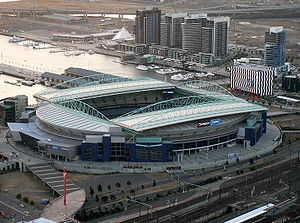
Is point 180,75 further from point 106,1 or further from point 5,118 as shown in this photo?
point 106,1

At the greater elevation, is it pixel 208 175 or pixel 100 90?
pixel 100 90

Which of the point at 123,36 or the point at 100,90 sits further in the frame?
the point at 123,36

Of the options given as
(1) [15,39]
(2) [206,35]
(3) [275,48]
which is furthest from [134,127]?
(1) [15,39]

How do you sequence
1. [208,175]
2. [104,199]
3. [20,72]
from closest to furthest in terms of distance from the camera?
[104,199] < [208,175] < [20,72]

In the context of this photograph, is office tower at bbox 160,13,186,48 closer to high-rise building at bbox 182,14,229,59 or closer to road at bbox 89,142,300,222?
high-rise building at bbox 182,14,229,59

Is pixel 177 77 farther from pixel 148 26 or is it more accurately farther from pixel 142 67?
pixel 148 26

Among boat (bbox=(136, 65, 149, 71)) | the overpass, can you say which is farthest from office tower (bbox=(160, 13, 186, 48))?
the overpass

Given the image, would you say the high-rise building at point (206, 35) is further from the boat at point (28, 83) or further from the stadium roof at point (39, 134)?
the stadium roof at point (39, 134)

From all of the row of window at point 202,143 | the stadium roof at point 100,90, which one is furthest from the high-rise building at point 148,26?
the row of window at point 202,143
